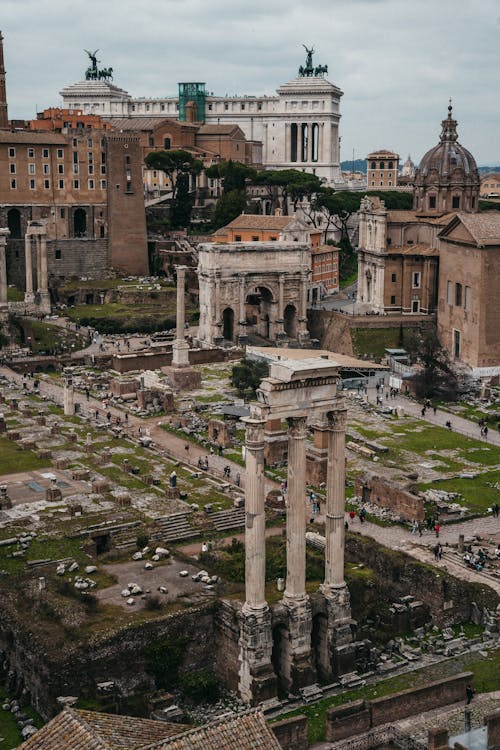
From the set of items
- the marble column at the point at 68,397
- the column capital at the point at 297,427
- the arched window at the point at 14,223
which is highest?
the arched window at the point at 14,223

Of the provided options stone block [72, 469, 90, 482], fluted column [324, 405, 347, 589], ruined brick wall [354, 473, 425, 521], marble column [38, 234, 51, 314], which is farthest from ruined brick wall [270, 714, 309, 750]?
marble column [38, 234, 51, 314]

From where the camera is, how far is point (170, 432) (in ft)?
192

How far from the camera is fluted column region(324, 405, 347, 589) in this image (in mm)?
30625

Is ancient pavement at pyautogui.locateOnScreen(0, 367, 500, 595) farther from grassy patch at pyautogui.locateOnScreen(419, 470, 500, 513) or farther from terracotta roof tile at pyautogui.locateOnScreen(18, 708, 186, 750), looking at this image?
terracotta roof tile at pyautogui.locateOnScreen(18, 708, 186, 750)

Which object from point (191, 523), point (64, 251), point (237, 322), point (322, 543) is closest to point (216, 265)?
point (237, 322)

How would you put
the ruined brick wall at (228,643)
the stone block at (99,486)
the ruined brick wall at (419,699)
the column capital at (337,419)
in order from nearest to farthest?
the ruined brick wall at (419,699)
the ruined brick wall at (228,643)
the column capital at (337,419)
the stone block at (99,486)

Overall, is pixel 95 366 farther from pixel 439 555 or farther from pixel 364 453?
pixel 439 555

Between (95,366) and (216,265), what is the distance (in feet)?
40.3

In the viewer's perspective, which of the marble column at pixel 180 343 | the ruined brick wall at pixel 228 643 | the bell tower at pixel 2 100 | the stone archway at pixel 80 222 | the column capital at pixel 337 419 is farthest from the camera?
the bell tower at pixel 2 100

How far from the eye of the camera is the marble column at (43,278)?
8712cm

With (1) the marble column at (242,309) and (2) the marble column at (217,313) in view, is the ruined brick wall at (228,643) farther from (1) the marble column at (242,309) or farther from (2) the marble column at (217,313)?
(1) the marble column at (242,309)

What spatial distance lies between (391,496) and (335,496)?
48.3 ft

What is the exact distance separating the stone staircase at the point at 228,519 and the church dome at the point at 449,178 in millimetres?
51550

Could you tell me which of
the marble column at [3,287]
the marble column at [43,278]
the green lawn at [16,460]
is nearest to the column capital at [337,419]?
the green lawn at [16,460]
